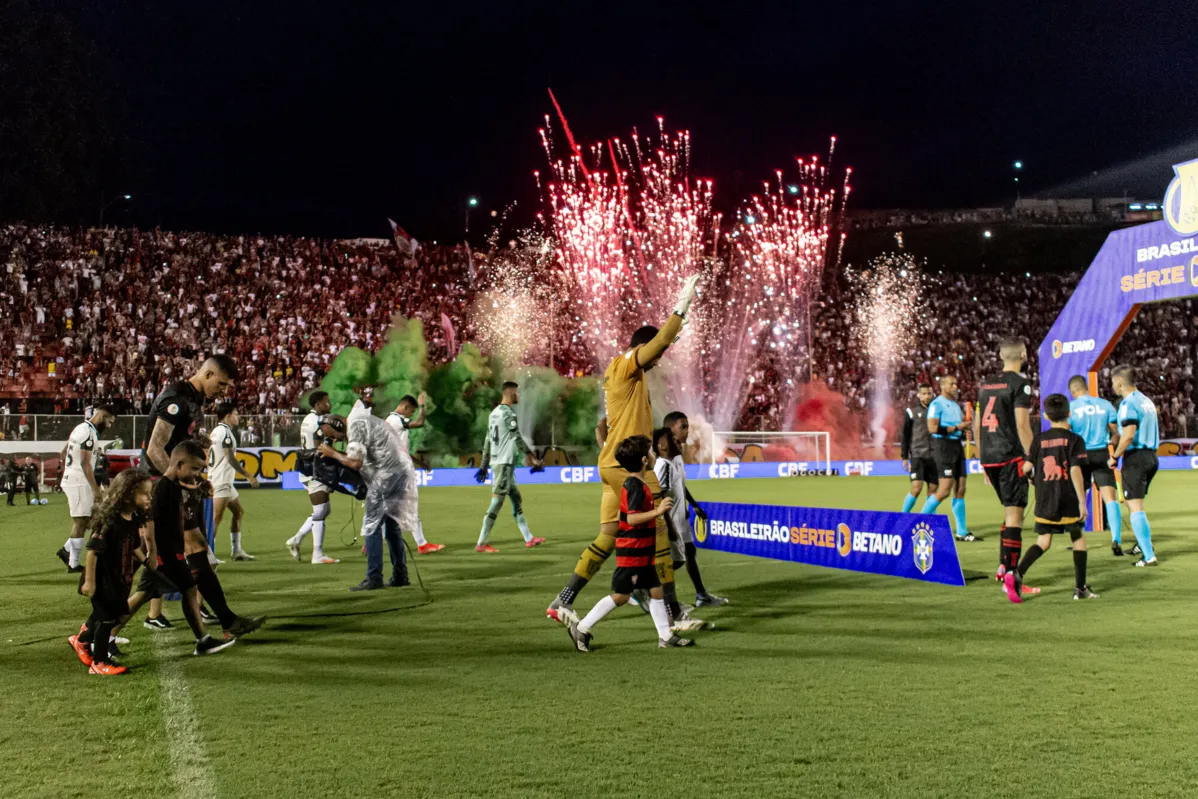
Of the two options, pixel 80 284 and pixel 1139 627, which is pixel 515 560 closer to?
pixel 1139 627

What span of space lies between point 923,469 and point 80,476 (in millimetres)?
10551

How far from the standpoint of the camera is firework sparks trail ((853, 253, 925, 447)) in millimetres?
51559

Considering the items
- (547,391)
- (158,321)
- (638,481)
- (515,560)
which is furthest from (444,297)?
(638,481)

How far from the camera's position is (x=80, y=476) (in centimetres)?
1191

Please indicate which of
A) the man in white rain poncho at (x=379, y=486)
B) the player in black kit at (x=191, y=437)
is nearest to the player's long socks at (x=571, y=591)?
the player in black kit at (x=191, y=437)

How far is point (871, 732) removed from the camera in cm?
496

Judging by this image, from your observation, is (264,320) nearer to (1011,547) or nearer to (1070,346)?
(1070,346)

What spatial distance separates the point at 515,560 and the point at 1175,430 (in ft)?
134

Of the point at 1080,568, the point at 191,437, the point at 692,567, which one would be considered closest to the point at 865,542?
the point at 1080,568

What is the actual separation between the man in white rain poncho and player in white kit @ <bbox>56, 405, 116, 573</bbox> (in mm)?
2611

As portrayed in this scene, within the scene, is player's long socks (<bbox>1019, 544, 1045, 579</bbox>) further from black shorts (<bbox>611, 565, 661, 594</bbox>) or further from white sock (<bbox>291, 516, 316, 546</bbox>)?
white sock (<bbox>291, 516, 316, 546</bbox>)

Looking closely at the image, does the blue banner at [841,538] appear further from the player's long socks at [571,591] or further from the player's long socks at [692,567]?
the player's long socks at [571,591]

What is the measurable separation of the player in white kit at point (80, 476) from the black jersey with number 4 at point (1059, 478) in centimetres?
922

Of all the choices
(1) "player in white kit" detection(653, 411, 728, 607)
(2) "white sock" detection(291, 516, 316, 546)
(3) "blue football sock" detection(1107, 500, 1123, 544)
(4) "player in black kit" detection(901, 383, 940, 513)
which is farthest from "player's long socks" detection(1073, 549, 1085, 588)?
(2) "white sock" detection(291, 516, 316, 546)
